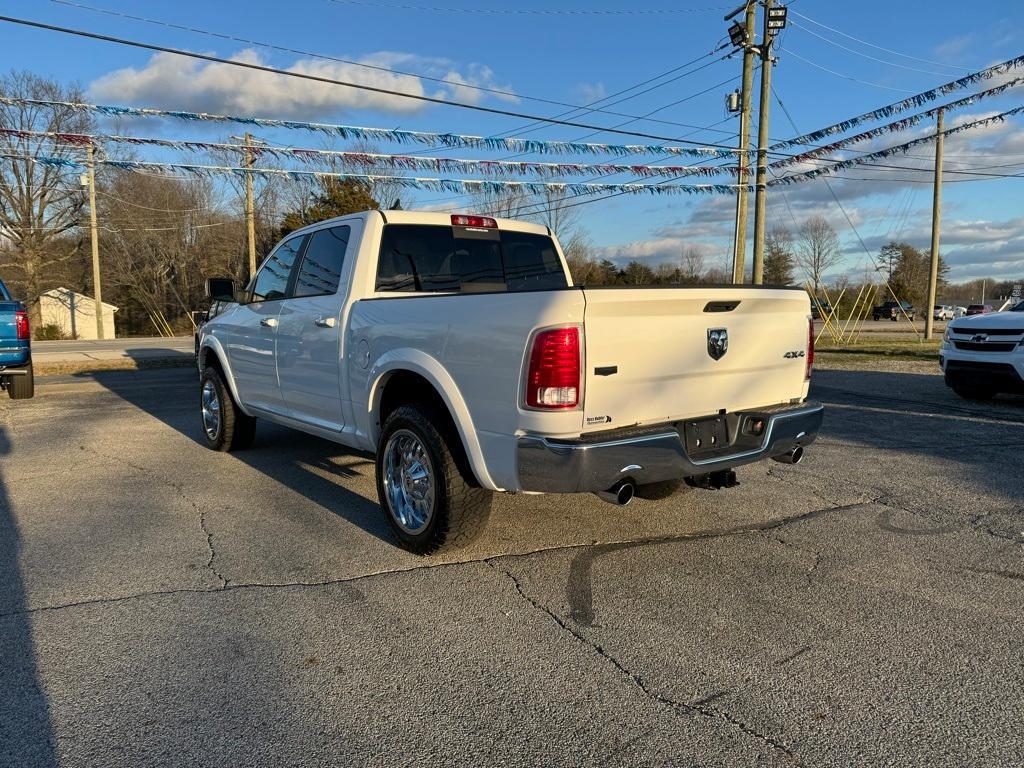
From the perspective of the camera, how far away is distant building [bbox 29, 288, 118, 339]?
43.8m

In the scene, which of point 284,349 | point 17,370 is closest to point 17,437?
point 17,370

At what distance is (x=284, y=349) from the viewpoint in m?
5.53

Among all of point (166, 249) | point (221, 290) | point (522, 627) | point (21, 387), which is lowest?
point (522, 627)

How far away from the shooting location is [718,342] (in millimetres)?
3900

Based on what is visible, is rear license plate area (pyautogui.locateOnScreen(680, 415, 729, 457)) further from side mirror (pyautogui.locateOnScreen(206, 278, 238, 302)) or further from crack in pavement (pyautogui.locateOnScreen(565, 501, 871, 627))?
side mirror (pyautogui.locateOnScreen(206, 278, 238, 302))

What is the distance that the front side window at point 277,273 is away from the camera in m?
5.77

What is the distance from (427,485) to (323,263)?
207 cm

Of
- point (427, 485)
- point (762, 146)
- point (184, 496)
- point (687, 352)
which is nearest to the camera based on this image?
point (687, 352)

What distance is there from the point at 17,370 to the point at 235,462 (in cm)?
534

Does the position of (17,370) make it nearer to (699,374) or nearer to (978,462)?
(699,374)

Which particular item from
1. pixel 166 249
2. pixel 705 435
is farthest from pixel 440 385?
pixel 166 249

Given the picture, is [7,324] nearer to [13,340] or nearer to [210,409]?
[13,340]

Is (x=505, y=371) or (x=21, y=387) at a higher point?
(x=505, y=371)

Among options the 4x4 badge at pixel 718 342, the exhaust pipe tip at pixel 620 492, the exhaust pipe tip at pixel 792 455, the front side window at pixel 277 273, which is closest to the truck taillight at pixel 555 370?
the exhaust pipe tip at pixel 620 492
